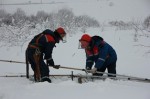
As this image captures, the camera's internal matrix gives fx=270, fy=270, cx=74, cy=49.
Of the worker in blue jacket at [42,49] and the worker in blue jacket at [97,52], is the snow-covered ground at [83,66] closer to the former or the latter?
the worker in blue jacket at [42,49]

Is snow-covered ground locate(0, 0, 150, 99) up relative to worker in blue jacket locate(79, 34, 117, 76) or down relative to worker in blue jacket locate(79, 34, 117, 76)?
down

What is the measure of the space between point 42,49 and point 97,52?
1.40 meters

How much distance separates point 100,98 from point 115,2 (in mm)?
28155

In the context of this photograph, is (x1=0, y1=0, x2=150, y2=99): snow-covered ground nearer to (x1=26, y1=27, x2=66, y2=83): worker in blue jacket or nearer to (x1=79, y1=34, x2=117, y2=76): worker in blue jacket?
(x1=26, y1=27, x2=66, y2=83): worker in blue jacket

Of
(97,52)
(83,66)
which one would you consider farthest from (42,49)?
(83,66)

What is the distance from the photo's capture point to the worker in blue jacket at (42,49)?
6526 millimetres

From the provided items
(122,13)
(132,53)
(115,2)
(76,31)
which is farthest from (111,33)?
(115,2)

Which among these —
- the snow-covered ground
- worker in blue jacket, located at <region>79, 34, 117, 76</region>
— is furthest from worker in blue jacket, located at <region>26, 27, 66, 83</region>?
worker in blue jacket, located at <region>79, 34, 117, 76</region>

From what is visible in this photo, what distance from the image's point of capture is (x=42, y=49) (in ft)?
21.9

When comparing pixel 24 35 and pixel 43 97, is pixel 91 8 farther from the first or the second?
pixel 43 97

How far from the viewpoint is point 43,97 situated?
493cm

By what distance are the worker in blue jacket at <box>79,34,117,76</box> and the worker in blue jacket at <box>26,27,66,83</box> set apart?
639 millimetres

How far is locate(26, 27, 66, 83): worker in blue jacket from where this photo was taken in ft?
21.4

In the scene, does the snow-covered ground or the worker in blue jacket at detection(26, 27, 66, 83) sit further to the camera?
the worker in blue jacket at detection(26, 27, 66, 83)
